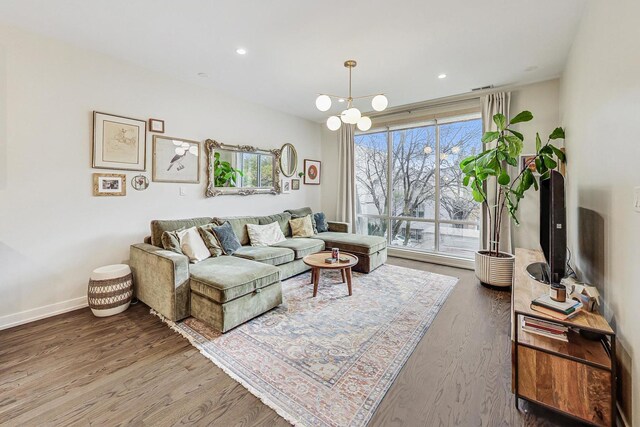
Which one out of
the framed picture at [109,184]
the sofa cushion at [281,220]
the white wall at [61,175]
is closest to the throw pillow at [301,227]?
the sofa cushion at [281,220]

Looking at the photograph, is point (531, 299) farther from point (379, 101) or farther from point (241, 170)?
point (241, 170)

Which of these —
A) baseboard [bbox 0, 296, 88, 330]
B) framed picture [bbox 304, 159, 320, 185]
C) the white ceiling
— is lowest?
baseboard [bbox 0, 296, 88, 330]

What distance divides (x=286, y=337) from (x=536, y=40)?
376cm

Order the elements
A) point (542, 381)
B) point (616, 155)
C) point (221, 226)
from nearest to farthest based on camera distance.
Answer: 1. point (542, 381)
2. point (616, 155)
3. point (221, 226)

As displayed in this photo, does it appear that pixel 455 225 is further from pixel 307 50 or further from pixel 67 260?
pixel 67 260

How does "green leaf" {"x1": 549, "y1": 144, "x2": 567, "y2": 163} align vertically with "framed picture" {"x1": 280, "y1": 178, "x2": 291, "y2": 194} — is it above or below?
above

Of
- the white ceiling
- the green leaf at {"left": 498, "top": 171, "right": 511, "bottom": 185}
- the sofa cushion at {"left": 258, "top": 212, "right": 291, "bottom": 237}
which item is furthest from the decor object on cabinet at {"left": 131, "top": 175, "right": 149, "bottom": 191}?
the green leaf at {"left": 498, "top": 171, "right": 511, "bottom": 185}

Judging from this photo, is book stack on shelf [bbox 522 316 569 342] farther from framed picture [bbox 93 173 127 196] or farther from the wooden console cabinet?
framed picture [bbox 93 173 127 196]

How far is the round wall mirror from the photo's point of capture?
515 cm

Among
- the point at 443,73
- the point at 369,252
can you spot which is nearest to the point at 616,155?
the point at 443,73

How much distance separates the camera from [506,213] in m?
3.98

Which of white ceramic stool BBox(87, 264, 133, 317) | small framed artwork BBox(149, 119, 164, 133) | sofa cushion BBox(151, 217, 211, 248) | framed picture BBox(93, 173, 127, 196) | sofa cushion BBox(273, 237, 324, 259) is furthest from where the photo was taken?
sofa cushion BBox(273, 237, 324, 259)

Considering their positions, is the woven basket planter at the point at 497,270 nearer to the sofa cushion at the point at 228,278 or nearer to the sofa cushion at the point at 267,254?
the sofa cushion at the point at 267,254

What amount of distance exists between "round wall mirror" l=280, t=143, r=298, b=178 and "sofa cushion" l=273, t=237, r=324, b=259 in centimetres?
151
